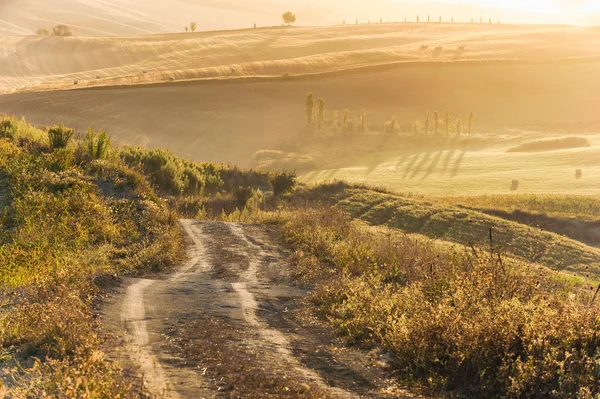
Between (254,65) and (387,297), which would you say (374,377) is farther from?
(254,65)

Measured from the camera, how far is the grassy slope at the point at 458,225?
30516 mm

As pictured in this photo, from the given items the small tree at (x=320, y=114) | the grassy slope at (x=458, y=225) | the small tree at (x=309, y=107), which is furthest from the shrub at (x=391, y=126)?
the grassy slope at (x=458, y=225)

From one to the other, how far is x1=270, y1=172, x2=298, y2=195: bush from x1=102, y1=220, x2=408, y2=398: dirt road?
25447mm

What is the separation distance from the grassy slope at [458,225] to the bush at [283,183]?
1471 millimetres

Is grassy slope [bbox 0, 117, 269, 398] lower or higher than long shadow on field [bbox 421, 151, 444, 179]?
higher

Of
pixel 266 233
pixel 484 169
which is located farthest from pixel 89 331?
pixel 484 169

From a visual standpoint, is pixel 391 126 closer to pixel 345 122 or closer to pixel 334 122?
pixel 345 122

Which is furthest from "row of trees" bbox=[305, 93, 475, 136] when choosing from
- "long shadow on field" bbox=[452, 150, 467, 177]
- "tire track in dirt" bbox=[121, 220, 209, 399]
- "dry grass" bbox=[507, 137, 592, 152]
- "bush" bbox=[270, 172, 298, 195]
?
"tire track in dirt" bbox=[121, 220, 209, 399]

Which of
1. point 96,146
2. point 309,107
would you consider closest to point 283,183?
point 96,146

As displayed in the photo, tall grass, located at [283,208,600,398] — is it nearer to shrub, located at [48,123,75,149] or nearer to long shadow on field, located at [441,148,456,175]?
shrub, located at [48,123,75,149]

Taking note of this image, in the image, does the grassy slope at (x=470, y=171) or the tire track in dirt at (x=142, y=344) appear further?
the grassy slope at (x=470, y=171)

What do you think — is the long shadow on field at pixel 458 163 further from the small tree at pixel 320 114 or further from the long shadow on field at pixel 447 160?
the small tree at pixel 320 114

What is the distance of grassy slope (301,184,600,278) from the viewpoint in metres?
30.5

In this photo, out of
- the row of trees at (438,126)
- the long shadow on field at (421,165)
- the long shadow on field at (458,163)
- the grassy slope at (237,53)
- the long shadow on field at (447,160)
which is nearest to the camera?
the long shadow on field at (458,163)
